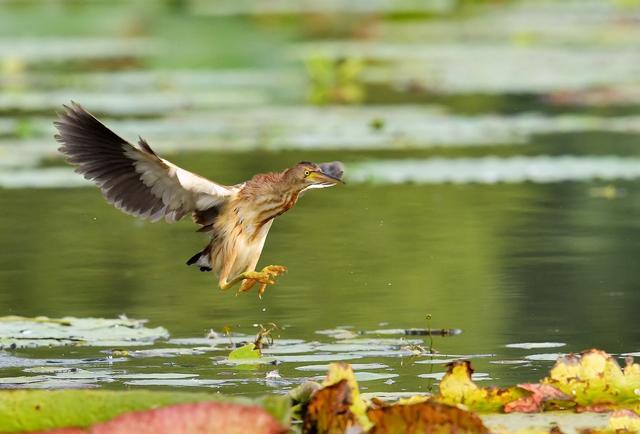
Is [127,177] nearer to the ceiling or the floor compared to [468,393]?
nearer to the ceiling

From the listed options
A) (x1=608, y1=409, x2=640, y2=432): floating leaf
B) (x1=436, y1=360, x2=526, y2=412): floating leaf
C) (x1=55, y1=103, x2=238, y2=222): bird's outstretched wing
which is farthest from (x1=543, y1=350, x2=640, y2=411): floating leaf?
(x1=55, y1=103, x2=238, y2=222): bird's outstretched wing

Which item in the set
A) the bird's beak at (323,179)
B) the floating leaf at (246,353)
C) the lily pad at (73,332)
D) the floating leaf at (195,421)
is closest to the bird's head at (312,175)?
the bird's beak at (323,179)

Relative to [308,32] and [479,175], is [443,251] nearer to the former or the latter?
[479,175]

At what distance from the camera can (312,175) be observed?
21.7 feet

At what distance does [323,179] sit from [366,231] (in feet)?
11.7

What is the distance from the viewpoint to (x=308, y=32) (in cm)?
2612

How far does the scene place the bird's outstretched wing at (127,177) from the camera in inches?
267

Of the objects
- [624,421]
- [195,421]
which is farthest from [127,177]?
[624,421]

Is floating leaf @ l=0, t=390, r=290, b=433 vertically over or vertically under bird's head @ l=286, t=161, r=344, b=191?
under

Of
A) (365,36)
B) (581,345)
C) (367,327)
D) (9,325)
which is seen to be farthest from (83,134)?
(365,36)

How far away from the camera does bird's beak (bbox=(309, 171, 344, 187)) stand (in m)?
6.51

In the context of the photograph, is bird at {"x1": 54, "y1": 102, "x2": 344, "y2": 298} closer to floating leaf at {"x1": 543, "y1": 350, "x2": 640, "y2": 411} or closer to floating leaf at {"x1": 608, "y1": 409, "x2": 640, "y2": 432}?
floating leaf at {"x1": 543, "y1": 350, "x2": 640, "y2": 411}

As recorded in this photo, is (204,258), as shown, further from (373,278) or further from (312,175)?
(373,278)

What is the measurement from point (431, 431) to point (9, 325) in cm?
293
